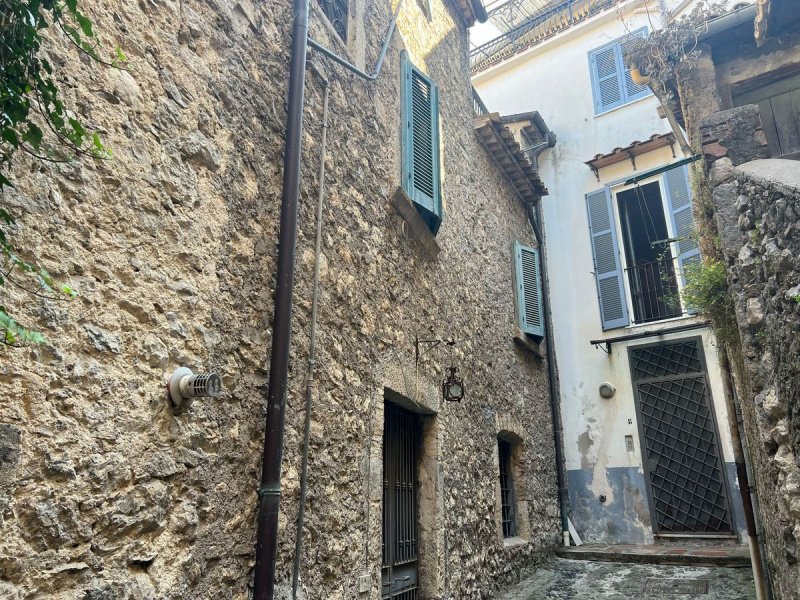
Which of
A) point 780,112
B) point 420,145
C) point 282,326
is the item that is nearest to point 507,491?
point 420,145

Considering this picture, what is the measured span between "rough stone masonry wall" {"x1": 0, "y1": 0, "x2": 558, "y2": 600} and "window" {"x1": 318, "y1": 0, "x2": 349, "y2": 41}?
0.33 ft

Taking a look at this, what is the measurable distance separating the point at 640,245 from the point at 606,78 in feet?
9.71

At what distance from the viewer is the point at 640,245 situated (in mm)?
9883

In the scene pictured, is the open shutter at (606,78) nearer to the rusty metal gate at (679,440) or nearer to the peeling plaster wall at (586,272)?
the peeling plaster wall at (586,272)

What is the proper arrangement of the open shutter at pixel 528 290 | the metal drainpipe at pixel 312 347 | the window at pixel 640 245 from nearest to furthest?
the metal drainpipe at pixel 312 347
the open shutter at pixel 528 290
the window at pixel 640 245

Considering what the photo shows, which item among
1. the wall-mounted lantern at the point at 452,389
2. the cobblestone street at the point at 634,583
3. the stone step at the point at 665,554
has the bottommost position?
the cobblestone street at the point at 634,583

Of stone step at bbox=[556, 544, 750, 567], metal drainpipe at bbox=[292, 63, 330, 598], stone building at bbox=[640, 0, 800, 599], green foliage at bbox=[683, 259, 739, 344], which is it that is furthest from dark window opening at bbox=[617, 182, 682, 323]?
metal drainpipe at bbox=[292, 63, 330, 598]

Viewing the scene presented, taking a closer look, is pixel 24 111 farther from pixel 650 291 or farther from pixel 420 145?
pixel 650 291

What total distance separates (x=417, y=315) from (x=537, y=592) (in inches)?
127

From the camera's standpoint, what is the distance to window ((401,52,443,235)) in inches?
208

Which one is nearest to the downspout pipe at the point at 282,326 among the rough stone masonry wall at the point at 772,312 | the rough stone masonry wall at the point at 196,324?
the rough stone masonry wall at the point at 196,324

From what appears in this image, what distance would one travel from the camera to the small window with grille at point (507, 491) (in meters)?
6.91

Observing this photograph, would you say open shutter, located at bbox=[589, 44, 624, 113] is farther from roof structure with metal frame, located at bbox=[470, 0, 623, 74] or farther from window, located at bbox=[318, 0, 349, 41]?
window, located at bbox=[318, 0, 349, 41]

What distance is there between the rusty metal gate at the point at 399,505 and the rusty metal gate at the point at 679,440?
4.69 m
